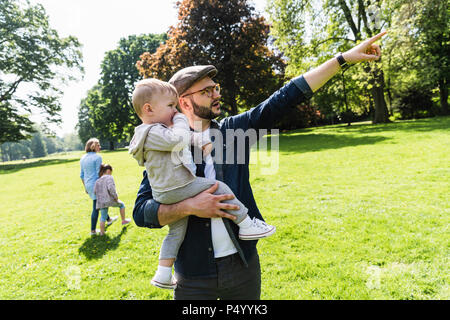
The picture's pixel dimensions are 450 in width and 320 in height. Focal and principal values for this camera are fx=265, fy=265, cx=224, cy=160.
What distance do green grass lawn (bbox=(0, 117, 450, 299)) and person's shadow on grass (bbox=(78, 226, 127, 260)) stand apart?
0.10 feet

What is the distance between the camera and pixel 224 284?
1959 mm

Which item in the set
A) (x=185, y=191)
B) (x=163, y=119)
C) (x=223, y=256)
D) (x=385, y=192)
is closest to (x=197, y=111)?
(x=163, y=119)

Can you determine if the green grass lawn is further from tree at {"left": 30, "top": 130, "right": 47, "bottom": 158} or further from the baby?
tree at {"left": 30, "top": 130, "right": 47, "bottom": 158}

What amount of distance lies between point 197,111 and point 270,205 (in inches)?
228

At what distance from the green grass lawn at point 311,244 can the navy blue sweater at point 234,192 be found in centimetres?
223

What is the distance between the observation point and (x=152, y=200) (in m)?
2.02

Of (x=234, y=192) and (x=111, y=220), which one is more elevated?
(x=234, y=192)

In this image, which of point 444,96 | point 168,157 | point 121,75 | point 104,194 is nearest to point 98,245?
point 104,194

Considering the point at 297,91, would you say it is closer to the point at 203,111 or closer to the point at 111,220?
the point at 203,111

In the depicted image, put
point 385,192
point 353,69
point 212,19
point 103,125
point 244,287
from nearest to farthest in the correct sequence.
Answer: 1. point 244,287
2. point 385,192
3. point 212,19
4. point 353,69
5. point 103,125

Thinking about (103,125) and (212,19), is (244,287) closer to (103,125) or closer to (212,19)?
(212,19)

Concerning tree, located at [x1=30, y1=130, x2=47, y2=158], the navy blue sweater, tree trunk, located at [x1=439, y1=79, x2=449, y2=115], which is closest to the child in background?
the navy blue sweater

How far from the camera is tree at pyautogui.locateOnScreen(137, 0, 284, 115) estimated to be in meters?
21.7

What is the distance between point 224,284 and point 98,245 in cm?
549
